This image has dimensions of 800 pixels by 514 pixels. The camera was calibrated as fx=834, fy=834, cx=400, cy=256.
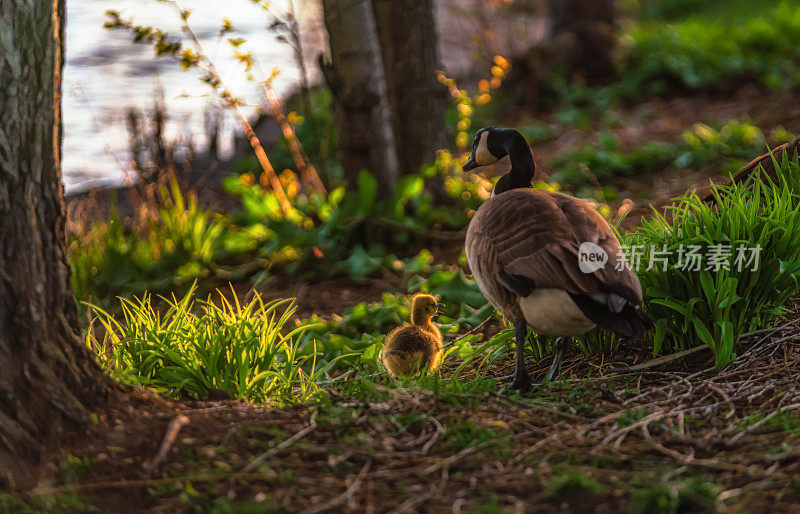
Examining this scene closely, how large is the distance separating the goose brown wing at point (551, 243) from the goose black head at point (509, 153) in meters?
0.50

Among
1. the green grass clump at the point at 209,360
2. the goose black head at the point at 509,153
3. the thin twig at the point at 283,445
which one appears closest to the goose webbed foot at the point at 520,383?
the green grass clump at the point at 209,360

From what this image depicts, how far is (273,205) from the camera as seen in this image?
23.6 feet

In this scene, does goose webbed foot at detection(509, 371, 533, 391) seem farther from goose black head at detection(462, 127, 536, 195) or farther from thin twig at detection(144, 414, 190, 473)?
thin twig at detection(144, 414, 190, 473)

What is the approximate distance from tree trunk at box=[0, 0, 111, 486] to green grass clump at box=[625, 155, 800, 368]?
272 centimetres

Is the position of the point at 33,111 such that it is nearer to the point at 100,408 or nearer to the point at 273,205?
the point at 100,408

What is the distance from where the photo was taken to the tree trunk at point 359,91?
21.7 ft

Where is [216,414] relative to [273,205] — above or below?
below

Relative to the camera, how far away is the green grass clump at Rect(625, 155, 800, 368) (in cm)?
402

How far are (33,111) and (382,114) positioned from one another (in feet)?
13.5

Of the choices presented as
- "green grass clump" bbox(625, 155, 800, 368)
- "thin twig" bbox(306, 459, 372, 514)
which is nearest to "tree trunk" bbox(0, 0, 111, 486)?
"thin twig" bbox(306, 459, 372, 514)

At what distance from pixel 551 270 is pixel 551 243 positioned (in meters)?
0.14

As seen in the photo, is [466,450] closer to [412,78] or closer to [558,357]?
[558,357]

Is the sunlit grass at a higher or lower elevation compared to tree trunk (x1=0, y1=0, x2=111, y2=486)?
lower

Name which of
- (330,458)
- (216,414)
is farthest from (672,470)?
(216,414)
